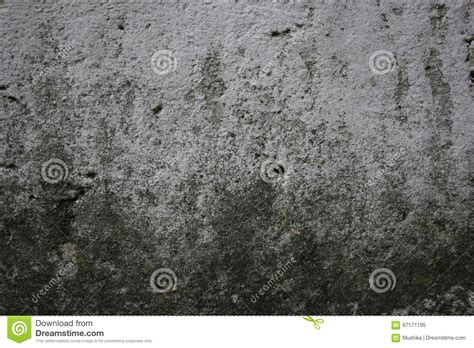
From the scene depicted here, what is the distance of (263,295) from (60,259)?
1176 millimetres

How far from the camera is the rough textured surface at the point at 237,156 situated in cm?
264

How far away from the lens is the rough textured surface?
2.64 meters

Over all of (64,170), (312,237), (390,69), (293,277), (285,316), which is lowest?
(285,316)

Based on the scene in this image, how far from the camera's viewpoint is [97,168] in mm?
2646

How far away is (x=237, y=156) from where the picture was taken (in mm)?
2678

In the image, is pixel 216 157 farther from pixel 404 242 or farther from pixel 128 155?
pixel 404 242

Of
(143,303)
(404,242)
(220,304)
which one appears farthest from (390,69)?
(143,303)
